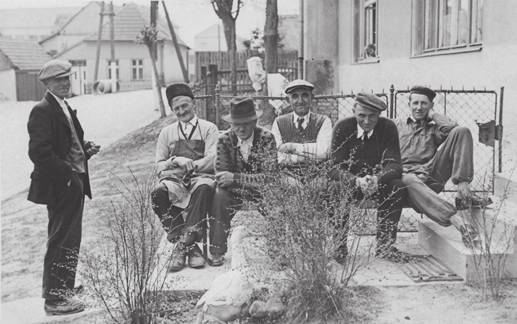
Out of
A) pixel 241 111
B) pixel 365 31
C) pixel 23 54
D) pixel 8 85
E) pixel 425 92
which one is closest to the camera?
pixel 241 111

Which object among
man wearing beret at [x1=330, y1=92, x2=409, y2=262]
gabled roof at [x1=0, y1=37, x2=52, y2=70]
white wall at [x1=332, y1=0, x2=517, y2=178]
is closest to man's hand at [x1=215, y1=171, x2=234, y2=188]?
man wearing beret at [x1=330, y1=92, x2=409, y2=262]

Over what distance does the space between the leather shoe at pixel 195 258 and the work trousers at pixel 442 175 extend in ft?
6.10

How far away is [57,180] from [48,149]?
287 millimetres

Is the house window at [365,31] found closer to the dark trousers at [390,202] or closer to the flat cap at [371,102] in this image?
the flat cap at [371,102]

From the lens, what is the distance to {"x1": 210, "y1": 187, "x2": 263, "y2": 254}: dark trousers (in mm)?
5418

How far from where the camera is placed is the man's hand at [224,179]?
541cm

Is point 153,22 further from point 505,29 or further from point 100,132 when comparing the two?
point 505,29

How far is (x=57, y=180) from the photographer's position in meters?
5.00

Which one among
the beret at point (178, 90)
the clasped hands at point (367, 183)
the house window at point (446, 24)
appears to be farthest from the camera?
the house window at point (446, 24)

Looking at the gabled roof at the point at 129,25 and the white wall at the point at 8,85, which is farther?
the gabled roof at the point at 129,25

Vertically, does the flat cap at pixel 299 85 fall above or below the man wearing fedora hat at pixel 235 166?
above

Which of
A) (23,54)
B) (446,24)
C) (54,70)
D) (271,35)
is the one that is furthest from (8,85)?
(54,70)

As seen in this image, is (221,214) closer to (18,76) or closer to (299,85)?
(299,85)

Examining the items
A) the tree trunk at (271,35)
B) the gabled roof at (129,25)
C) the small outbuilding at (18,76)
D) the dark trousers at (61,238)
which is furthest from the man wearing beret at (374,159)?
the gabled roof at (129,25)
